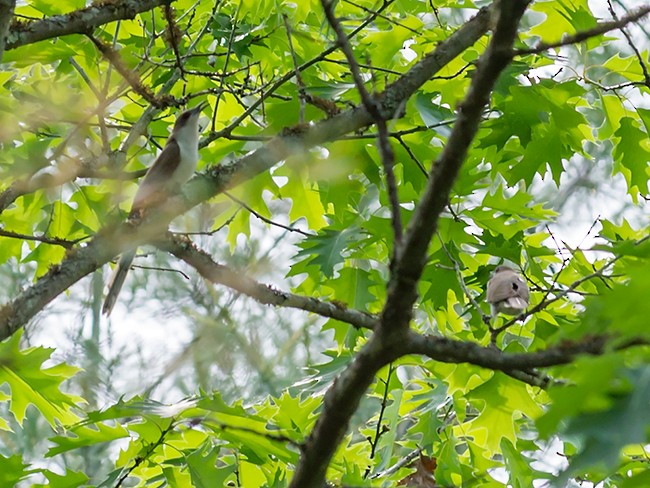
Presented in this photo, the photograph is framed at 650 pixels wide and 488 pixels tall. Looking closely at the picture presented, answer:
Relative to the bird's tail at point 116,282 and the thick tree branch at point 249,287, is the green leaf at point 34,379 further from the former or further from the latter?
the thick tree branch at point 249,287

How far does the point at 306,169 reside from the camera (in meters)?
3.71

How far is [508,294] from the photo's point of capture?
3004mm

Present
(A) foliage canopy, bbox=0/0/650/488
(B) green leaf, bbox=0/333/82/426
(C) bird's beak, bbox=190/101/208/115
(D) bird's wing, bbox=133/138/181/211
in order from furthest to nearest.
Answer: (C) bird's beak, bbox=190/101/208/115
(D) bird's wing, bbox=133/138/181/211
(B) green leaf, bbox=0/333/82/426
(A) foliage canopy, bbox=0/0/650/488

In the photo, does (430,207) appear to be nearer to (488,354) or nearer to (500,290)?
(488,354)

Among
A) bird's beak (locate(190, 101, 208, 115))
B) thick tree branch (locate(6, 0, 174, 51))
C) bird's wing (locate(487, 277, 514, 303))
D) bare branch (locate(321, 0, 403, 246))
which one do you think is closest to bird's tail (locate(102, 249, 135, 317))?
bird's beak (locate(190, 101, 208, 115))

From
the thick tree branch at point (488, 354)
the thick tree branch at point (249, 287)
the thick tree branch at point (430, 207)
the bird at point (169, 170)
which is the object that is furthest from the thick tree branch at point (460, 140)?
the bird at point (169, 170)

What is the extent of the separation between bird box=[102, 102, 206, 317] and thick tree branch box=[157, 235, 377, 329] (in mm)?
420

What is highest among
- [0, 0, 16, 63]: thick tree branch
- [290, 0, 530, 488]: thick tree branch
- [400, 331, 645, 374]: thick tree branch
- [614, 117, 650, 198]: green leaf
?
[614, 117, 650, 198]: green leaf

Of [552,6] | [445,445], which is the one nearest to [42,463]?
[445,445]

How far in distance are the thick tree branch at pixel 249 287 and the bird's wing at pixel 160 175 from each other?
9.6 inches

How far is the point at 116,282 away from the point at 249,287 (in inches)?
40.9

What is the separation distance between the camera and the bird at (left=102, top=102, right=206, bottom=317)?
3553mm

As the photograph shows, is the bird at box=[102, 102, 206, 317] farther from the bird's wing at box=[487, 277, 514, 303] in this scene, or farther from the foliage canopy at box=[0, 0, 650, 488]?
the bird's wing at box=[487, 277, 514, 303]

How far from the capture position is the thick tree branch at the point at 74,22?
2.85 meters
